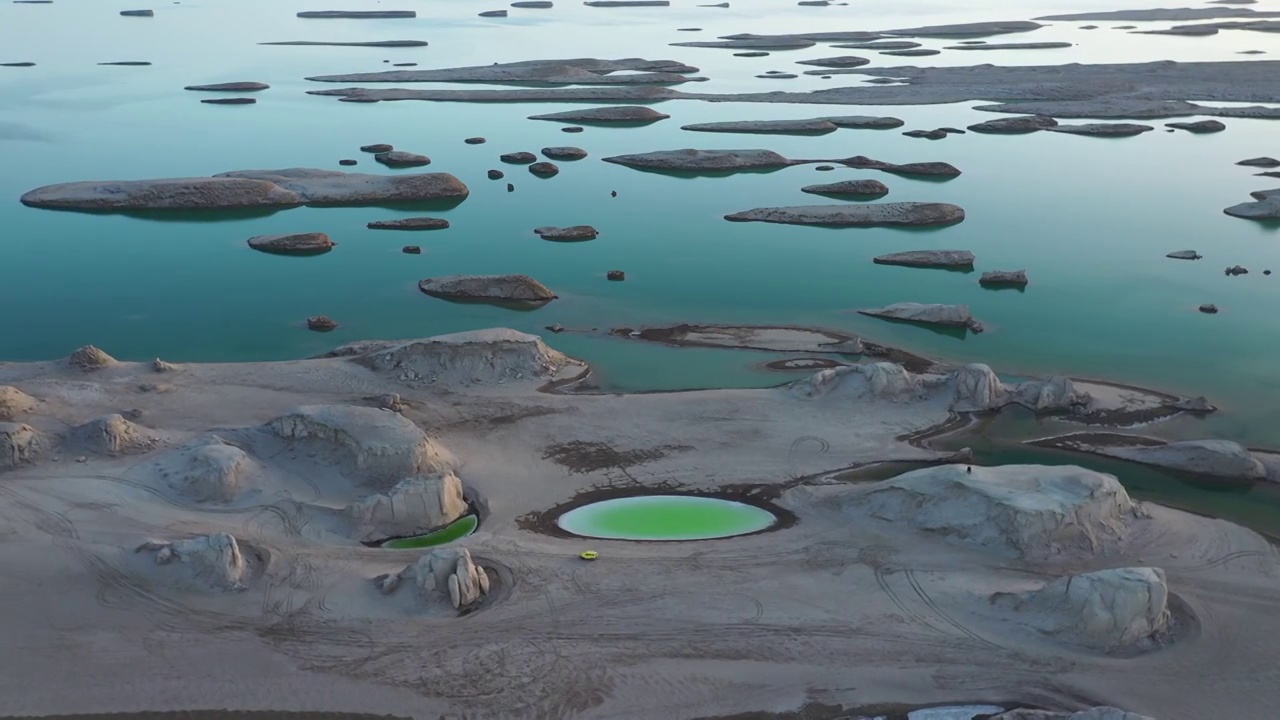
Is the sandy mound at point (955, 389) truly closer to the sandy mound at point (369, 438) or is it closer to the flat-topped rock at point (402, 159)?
the sandy mound at point (369, 438)

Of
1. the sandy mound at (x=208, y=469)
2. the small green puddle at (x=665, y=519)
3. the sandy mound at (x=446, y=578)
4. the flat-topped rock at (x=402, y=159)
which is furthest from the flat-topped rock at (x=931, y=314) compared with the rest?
the flat-topped rock at (x=402, y=159)

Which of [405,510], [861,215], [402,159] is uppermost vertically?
[861,215]

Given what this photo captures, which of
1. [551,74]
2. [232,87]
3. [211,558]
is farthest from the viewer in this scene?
[551,74]

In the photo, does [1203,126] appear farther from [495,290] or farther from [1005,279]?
[495,290]

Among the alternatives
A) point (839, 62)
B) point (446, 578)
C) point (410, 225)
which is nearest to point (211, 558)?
point (446, 578)

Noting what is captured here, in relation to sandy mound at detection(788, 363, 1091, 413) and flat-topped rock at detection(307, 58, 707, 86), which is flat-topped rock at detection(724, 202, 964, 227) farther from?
flat-topped rock at detection(307, 58, 707, 86)

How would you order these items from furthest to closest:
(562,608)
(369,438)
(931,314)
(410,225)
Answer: (410,225), (931,314), (369,438), (562,608)
